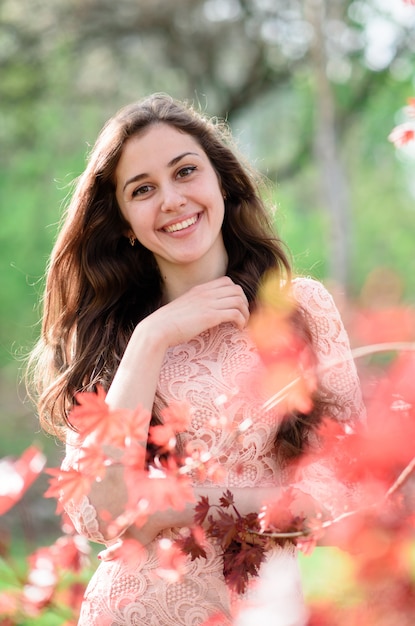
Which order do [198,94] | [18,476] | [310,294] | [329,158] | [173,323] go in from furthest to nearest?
[198,94]
[329,158]
[310,294]
[173,323]
[18,476]

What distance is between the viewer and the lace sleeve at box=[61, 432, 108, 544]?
1.72 m

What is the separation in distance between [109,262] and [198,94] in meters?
8.55

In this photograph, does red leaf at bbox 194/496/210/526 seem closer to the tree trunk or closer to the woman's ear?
the woman's ear

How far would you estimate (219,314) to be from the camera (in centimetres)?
189

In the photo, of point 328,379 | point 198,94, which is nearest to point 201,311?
point 328,379

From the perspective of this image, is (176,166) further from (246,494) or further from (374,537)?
(374,537)

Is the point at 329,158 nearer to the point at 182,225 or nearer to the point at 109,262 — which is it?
the point at 109,262

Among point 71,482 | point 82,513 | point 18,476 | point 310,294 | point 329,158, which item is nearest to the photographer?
point 71,482

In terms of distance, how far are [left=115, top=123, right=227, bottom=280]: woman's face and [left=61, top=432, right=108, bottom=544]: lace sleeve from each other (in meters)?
0.51

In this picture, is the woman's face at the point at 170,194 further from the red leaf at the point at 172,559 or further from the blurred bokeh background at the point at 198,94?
the blurred bokeh background at the point at 198,94

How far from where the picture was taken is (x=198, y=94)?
10.4 metres

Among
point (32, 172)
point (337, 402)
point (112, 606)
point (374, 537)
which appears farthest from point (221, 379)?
point (32, 172)

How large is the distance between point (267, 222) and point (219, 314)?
45cm

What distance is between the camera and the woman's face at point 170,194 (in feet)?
6.35
